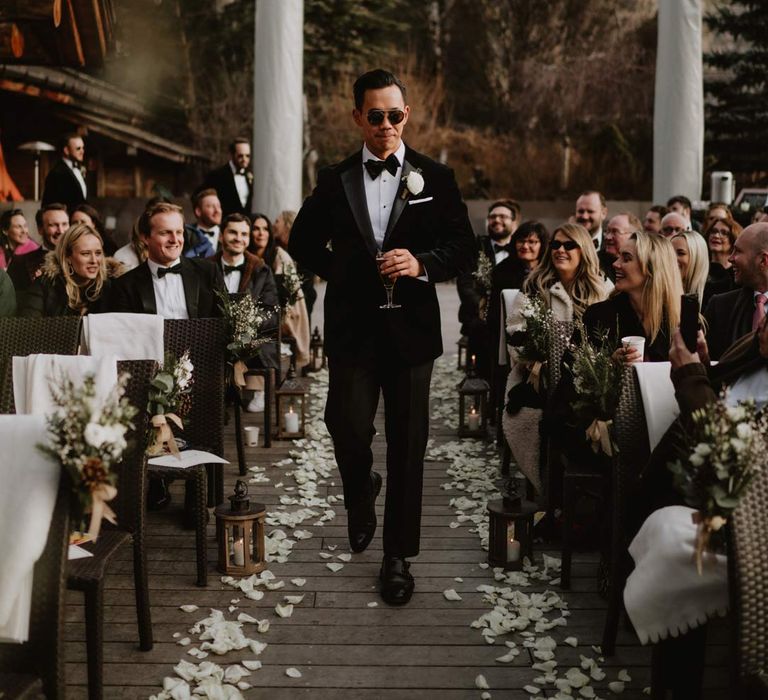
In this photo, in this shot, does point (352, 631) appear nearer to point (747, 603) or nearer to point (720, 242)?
point (747, 603)

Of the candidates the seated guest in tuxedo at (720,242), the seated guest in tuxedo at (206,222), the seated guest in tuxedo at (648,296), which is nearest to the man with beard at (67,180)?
the seated guest in tuxedo at (206,222)

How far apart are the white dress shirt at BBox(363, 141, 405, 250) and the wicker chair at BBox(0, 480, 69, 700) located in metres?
2.05

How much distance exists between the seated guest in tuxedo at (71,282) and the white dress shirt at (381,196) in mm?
2496

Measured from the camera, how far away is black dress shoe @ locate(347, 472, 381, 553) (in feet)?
15.9

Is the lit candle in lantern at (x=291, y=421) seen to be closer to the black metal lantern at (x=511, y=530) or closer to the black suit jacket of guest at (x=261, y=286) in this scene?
the black suit jacket of guest at (x=261, y=286)

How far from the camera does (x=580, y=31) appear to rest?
30.0 metres

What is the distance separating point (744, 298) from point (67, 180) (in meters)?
7.52

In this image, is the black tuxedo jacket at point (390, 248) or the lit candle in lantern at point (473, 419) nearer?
the black tuxedo jacket at point (390, 248)

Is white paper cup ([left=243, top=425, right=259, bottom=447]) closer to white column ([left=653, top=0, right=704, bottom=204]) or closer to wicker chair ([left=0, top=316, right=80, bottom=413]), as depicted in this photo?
wicker chair ([left=0, top=316, right=80, bottom=413])

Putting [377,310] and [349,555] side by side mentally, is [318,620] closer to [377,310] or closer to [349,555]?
[349,555]

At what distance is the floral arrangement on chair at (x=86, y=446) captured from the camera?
275 centimetres

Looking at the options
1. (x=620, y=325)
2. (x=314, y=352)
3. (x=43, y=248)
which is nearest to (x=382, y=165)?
(x=620, y=325)

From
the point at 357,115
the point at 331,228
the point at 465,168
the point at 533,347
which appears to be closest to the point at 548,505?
the point at 533,347

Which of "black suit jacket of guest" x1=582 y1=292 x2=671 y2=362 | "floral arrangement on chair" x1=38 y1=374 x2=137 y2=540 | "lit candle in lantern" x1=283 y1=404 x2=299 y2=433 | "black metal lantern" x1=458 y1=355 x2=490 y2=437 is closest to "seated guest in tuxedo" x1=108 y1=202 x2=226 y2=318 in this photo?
"lit candle in lantern" x1=283 y1=404 x2=299 y2=433
